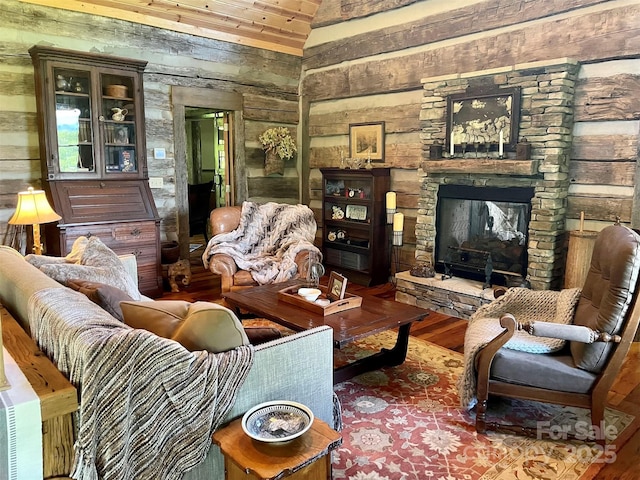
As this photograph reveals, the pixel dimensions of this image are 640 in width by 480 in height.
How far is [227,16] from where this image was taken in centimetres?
541

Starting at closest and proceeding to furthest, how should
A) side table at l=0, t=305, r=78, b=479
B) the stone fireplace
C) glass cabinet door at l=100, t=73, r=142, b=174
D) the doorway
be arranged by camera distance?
1. side table at l=0, t=305, r=78, b=479
2. the stone fireplace
3. glass cabinet door at l=100, t=73, r=142, b=174
4. the doorway

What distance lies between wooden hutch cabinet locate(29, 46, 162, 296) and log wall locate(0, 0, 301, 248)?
0.81ft

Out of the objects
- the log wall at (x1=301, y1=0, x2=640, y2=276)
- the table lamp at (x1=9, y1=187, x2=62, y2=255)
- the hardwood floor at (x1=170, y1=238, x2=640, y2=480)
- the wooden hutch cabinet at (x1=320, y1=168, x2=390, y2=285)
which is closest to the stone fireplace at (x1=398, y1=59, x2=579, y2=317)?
the log wall at (x1=301, y1=0, x2=640, y2=276)

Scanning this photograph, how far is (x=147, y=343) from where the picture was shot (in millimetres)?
1460

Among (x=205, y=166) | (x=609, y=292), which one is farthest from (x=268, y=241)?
(x=205, y=166)

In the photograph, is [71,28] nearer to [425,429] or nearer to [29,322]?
[29,322]

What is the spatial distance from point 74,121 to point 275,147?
241cm

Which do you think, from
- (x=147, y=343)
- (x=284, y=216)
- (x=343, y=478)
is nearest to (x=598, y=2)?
(x=284, y=216)

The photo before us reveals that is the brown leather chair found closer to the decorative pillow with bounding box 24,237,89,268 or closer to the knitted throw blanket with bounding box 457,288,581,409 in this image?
the decorative pillow with bounding box 24,237,89,268

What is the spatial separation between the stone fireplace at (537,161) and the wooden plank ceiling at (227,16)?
229 cm

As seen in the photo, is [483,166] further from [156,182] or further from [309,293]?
[156,182]

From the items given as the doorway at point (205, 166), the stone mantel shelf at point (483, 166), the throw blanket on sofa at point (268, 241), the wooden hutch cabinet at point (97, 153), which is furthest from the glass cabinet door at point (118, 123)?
the stone mantel shelf at point (483, 166)

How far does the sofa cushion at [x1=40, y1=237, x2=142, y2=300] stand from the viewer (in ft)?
7.56

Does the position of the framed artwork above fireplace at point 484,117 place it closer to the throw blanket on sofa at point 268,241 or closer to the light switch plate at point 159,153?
the throw blanket on sofa at point 268,241
